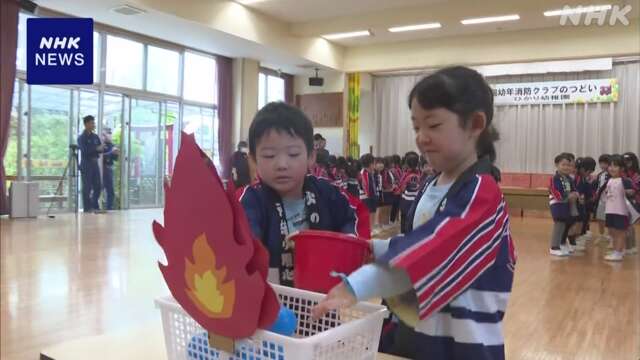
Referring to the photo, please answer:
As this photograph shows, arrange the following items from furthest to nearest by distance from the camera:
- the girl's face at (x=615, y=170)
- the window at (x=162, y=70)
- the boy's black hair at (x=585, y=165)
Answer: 1. the window at (x=162, y=70)
2. the boy's black hair at (x=585, y=165)
3. the girl's face at (x=615, y=170)

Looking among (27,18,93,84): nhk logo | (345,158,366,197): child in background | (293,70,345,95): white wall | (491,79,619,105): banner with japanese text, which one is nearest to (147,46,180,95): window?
(293,70,345,95): white wall

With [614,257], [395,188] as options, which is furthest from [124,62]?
[614,257]

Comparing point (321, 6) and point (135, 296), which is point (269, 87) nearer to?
point (321, 6)

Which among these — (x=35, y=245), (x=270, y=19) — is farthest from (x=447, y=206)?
(x=270, y=19)

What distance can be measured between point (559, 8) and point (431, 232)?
9697 millimetres

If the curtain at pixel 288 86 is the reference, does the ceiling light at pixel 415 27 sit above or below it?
above

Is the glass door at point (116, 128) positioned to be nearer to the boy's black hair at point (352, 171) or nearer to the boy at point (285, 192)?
the boy's black hair at point (352, 171)

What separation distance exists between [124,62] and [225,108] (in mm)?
2482

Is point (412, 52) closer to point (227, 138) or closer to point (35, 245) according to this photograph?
point (227, 138)

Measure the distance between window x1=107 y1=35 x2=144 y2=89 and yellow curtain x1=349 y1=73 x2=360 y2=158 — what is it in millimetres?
4953

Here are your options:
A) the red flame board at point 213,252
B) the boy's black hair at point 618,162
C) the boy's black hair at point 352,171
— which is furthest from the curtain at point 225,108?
the red flame board at point 213,252

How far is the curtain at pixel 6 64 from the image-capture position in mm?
7828

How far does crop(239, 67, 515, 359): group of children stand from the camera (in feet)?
2.42

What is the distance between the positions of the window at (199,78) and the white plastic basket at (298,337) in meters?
11.0
